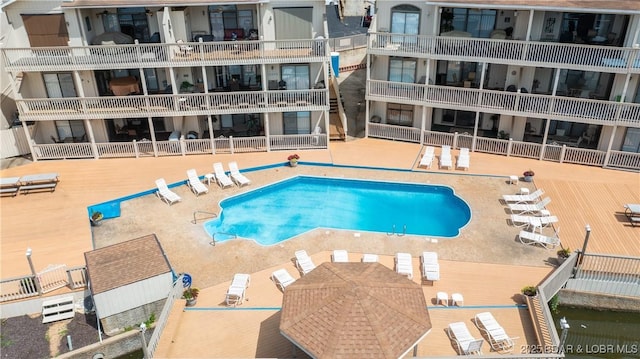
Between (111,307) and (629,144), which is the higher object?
(629,144)

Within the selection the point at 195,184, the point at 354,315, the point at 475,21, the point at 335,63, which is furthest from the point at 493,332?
the point at 335,63

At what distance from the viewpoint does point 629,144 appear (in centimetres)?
2767

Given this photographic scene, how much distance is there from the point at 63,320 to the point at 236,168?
12142mm

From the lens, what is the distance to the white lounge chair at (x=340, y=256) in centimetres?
2086

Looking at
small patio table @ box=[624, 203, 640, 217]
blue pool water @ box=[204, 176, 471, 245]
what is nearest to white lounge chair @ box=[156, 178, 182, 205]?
blue pool water @ box=[204, 176, 471, 245]

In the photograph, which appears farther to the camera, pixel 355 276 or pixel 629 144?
pixel 629 144

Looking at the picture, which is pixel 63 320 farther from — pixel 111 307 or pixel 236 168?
pixel 236 168

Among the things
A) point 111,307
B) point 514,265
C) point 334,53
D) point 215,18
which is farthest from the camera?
point 334,53

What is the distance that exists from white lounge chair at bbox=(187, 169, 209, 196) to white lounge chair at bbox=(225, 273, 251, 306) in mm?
7840

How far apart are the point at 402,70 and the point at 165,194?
51.5ft

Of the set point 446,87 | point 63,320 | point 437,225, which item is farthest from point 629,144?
point 63,320

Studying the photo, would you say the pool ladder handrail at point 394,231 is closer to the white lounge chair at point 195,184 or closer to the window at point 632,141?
the white lounge chair at point 195,184

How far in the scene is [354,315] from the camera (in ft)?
48.6

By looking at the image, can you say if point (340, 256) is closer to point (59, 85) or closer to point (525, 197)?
point (525, 197)
